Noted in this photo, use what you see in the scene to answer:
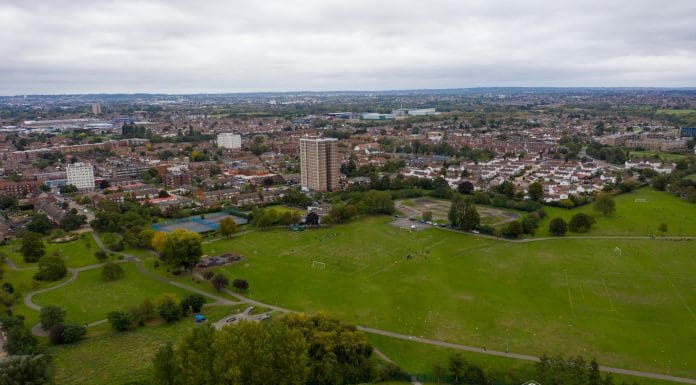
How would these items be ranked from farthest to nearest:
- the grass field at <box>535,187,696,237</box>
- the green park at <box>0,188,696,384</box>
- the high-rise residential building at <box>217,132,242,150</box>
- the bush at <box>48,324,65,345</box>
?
the high-rise residential building at <box>217,132,242,150</box> → the grass field at <box>535,187,696,237</box> → the bush at <box>48,324,65,345</box> → the green park at <box>0,188,696,384</box>

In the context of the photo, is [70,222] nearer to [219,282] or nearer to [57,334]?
[219,282]

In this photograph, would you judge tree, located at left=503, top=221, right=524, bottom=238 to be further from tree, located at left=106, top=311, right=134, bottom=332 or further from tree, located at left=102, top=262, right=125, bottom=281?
tree, located at left=102, top=262, right=125, bottom=281

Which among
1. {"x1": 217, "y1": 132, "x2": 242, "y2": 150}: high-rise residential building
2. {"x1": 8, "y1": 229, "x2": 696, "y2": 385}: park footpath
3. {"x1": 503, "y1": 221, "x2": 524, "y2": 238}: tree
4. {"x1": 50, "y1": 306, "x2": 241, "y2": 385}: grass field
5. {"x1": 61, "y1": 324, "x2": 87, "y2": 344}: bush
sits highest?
{"x1": 217, "y1": 132, "x2": 242, "y2": 150}: high-rise residential building

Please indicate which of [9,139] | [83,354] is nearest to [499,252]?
[83,354]

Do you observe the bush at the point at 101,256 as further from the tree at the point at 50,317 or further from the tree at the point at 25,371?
the tree at the point at 25,371

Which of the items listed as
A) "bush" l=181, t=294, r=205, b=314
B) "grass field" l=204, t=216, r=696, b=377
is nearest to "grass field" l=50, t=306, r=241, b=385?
"bush" l=181, t=294, r=205, b=314

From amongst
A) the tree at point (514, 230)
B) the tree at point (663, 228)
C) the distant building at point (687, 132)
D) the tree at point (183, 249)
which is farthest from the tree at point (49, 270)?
the distant building at point (687, 132)

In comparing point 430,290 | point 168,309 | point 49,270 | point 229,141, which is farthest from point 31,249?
point 229,141
